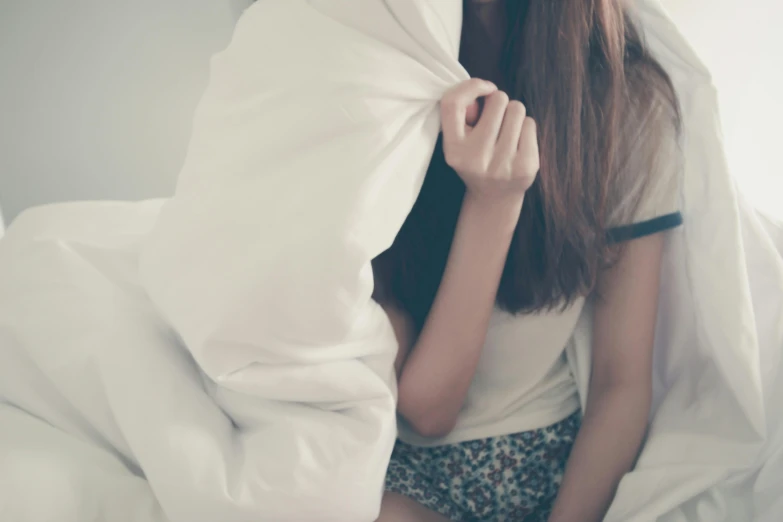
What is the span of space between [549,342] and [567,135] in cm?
23

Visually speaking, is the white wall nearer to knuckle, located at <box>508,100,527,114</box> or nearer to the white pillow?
the white pillow

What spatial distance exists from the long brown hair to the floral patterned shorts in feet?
0.50

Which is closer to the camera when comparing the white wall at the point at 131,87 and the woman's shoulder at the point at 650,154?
the woman's shoulder at the point at 650,154

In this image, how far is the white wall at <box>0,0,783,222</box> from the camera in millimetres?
891

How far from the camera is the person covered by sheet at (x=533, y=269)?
20.8 inches

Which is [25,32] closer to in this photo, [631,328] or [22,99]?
[22,99]

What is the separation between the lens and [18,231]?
2.10 ft

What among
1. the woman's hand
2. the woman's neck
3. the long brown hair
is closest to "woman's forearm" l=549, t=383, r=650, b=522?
the long brown hair

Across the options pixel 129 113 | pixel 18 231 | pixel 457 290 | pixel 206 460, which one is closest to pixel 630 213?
pixel 457 290

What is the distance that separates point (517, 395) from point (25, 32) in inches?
40.8

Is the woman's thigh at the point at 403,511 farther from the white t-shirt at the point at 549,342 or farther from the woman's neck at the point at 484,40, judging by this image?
the woman's neck at the point at 484,40

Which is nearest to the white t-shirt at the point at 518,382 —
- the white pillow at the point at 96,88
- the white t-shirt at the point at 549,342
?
the white t-shirt at the point at 549,342

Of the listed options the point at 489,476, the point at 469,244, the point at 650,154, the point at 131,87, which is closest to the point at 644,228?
the point at 650,154

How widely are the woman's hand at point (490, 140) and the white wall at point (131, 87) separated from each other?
60 centimetres
